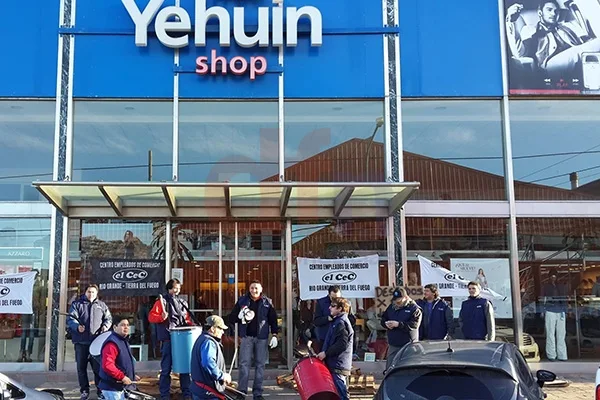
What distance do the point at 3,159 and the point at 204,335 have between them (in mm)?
7661

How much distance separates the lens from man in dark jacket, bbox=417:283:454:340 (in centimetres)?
970

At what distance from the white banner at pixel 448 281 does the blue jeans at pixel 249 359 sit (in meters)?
3.78

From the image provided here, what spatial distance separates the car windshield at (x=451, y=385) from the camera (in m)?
5.02

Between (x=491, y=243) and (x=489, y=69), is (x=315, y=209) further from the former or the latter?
(x=489, y=69)

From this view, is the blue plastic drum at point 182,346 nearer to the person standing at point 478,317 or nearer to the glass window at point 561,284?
the person standing at point 478,317

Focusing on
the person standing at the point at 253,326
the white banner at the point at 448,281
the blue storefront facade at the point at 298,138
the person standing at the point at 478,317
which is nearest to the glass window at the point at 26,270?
the blue storefront facade at the point at 298,138

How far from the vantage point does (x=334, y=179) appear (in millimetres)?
12070

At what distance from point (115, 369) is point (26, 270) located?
5.73 m

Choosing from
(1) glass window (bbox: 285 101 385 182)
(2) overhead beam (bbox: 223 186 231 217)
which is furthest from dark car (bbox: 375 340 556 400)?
(1) glass window (bbox: 285 101 385 182)

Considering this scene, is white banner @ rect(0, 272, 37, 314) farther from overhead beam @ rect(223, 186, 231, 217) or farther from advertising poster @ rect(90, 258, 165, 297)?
overhead beam @ rect(223, 186, 231, 217)

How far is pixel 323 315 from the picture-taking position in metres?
10.4

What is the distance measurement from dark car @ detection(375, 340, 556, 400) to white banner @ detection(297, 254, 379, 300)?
600 centimetres

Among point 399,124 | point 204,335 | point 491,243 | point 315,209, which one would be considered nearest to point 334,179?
point 315,209

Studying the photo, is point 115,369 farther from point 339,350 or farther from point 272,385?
point 272,385
